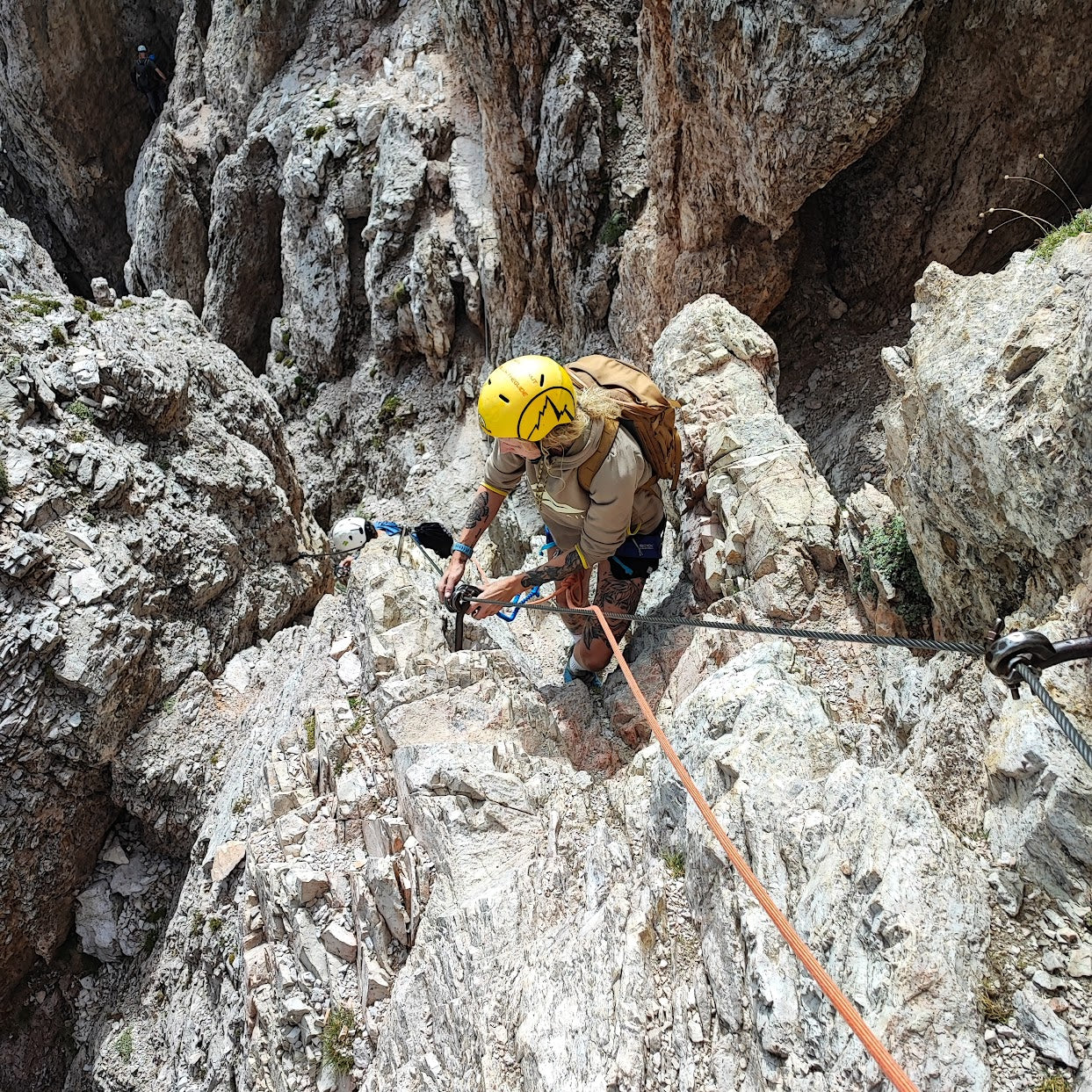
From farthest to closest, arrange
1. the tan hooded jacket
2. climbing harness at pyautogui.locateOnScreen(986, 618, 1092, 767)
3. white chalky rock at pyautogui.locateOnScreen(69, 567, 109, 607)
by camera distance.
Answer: white chalky rock at pyautogui.locateOnScreen(69, 567, 109, 607) < the tan hooded jacket < climbing harness at pyautogui.locateOnScreen(986, 618, 1092, 767)

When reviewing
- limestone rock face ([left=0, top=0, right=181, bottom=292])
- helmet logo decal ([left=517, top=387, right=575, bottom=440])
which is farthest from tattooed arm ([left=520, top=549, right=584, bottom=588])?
limestone rock face ([left=0, top=0, right=181, bottom=292])

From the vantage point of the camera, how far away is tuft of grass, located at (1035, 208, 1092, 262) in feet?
16.0

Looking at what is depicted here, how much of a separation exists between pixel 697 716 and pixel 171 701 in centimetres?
816

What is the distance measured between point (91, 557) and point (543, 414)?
708 cm

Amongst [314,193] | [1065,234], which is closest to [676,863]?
[1065,234]

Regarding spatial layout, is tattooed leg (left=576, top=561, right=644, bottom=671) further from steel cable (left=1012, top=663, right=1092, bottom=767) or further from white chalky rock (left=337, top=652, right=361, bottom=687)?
steel cable (left=1012, top=663, right=1092, bottom=767)

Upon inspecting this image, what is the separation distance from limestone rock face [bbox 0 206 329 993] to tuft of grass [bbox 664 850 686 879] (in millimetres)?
8030

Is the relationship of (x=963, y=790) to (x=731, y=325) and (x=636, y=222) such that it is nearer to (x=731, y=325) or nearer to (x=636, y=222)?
(x=731, y=325)

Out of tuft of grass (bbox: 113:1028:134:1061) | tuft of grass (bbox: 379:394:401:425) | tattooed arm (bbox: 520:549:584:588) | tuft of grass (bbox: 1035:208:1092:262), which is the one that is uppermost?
tuft of grass (bbox: 1035:208:1092:262)

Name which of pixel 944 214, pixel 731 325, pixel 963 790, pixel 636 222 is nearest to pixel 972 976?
pixel 963 790

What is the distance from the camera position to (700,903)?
424 centimetres

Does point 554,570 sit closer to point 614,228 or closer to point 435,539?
point 435,539

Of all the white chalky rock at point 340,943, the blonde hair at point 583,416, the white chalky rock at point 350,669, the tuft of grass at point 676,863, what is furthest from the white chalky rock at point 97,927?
the blonde hair at point 583,416

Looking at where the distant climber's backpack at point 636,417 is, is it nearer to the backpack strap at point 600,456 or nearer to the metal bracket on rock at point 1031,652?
the backpack strap at point 600,456
